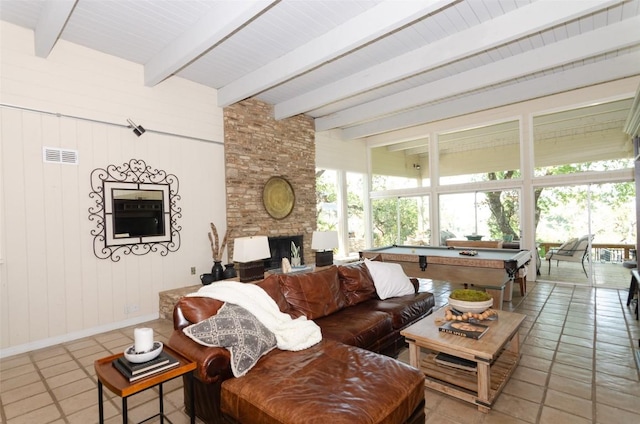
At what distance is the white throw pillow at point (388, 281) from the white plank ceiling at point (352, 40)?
256 centimetres

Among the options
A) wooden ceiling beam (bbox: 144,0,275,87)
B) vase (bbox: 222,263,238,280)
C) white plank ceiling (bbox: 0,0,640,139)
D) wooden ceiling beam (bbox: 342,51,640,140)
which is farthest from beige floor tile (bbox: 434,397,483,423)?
wooden ceiling beam (bbox: 342,51,640,140)

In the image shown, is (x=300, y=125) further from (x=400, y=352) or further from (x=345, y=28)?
(x=400, y=352)

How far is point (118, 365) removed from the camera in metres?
1.77

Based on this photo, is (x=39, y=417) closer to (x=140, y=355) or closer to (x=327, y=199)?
(x=140, y=355)

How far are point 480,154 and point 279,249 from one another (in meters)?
A: 4.82

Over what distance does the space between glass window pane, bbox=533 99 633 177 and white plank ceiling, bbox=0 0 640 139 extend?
0.95 metres

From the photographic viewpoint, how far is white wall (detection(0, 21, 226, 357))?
3.53 meters

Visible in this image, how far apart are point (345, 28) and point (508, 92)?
3.86m

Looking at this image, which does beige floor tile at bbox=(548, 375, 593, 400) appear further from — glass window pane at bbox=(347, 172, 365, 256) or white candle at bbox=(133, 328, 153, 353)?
glass window pane at bbox=(347, 172, 365, 256)

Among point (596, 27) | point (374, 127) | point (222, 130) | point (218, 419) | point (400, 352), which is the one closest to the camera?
point (218, 419)

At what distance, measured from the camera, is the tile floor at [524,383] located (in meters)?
2.23

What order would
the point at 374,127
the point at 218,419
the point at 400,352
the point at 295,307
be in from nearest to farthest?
the point at 218,419 → the point at 295,307 → the point at 400,352 → the point at 374,127

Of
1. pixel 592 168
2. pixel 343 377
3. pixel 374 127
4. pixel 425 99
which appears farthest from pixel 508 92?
pixel 343 377

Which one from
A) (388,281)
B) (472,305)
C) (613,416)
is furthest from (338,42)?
(613,416)
